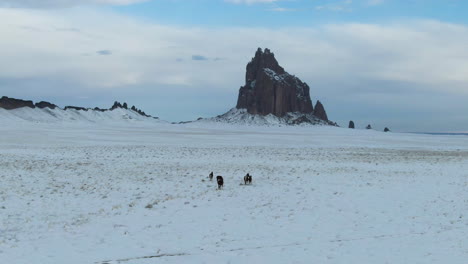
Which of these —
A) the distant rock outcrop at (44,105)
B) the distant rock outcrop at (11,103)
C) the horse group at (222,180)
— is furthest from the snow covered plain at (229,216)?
the distant rock outcrop at (44,105)

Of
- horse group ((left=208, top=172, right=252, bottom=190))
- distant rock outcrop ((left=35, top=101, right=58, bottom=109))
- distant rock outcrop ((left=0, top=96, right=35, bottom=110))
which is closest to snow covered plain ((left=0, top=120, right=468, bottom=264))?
horse group ((left=208, top=172, right=252, bottom=190))

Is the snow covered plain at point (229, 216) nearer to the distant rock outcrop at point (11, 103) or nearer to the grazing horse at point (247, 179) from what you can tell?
the grazing horse at point (247, 179)

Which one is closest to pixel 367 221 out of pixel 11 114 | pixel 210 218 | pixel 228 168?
pixel 210 218

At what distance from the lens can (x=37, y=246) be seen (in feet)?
36.7

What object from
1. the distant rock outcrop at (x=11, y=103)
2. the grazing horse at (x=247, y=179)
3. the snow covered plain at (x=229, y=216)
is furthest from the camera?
the distant rock outcrop at (x=11, y=103)

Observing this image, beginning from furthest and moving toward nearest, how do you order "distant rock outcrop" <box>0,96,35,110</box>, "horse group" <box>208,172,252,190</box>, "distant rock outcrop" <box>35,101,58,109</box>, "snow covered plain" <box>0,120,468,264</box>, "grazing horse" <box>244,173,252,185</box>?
1. "distant rock outcrop" <box>35,101,58,109</box>
2. "distant rock outcrop" <box>0,96,35,110</box>
3. "grazing horse" <box>244,173,252,185</box>
4. "horse group" <box>208,172,252,190</box>
5. "snow covered plain" <box>0,120,468,264</box>

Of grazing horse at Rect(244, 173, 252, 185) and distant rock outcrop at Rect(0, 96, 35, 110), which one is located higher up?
distant rock outcrop at Rect(0, 96, 35, 110)

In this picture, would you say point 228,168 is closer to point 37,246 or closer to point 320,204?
point 320,204

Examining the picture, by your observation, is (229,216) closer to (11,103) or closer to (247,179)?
(247,179)

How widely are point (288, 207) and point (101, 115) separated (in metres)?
161

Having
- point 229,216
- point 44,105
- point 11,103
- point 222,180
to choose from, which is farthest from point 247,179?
point 44,105

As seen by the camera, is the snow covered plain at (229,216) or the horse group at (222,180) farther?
the horse group at (222,180)

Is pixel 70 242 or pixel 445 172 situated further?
pixel 445 172

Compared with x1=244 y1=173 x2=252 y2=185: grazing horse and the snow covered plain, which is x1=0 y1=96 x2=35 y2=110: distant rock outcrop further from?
x1=244 y1=173 x2=252 y2=185: grazing horse
